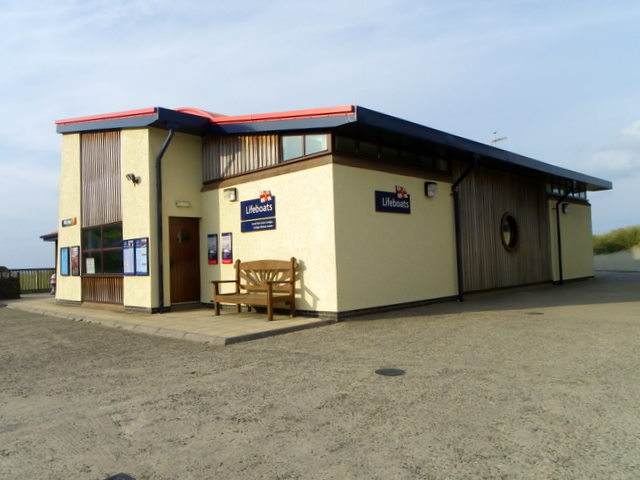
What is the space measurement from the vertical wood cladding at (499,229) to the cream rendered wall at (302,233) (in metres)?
4.78

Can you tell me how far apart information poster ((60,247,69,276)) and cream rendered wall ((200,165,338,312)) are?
6.05m

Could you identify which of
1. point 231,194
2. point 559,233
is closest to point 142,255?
point 231,194

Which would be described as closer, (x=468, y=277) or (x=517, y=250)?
(x=468, y=277)

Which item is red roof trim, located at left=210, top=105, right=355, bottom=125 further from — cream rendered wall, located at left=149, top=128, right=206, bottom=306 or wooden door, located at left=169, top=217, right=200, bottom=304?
wooden door, located at left=169, top=217, right=200, bottom=304

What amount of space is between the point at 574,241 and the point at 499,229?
19.9 feet

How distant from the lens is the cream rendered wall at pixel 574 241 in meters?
15.9

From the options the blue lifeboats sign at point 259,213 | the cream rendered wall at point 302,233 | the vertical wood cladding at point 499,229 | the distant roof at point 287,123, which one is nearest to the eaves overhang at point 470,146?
the distant roof at point 287,123

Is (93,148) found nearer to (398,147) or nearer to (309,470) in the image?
(398,147)

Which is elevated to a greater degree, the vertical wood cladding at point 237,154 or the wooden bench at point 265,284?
the vertical wood cladding at point 237,154

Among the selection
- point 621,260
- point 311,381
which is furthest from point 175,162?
point 621,260

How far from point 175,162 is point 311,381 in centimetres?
783

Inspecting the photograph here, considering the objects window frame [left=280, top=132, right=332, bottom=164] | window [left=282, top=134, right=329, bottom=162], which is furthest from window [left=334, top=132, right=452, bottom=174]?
window [left=282, top=134, right=329, bottom=162]

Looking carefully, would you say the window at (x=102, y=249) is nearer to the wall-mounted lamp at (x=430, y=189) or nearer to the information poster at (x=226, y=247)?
the information poster at (x=226, y=247)

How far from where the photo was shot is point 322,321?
802 centimetres
